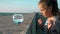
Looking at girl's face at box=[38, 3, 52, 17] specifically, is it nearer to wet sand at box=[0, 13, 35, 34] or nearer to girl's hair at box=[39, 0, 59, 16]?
girl's hair at box=[39, 0, 59, 16]

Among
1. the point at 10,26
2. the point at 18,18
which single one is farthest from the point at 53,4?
the point at 10,26

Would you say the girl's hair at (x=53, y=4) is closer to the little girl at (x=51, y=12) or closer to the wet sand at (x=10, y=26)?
the little girl at (x=51, y=12)

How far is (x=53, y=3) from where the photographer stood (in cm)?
161

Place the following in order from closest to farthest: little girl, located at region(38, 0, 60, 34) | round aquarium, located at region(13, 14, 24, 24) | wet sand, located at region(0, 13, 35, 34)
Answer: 1. little girl, located at region(38, 0, 60, 34)
2. round aquarium, located at region(13, 14, 24, 24)
3. wet sand, located at region(0, 13, 35, 34)

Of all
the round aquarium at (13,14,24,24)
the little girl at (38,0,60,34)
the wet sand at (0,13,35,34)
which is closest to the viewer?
the little girl at (38,0,60,34)

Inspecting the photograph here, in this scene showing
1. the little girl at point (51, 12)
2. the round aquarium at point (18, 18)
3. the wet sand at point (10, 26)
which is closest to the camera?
the little girl at point (51, 12)

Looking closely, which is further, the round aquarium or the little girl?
the round aquarium

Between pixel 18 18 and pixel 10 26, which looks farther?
pixel 10 26

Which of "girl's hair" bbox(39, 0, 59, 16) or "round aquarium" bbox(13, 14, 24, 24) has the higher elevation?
"girl's hair" bbox(39, 0, 59, 16)

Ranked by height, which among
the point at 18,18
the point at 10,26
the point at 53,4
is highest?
the point at 53,4

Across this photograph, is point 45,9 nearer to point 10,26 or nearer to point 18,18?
point 18,18

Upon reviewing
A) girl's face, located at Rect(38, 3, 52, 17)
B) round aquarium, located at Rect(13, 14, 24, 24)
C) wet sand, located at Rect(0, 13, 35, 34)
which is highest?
girl's face, located at Rect(38, 3, 52, 17)

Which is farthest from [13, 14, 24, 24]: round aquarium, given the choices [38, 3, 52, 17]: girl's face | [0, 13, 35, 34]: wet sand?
[38, 3, 52, 17]: girl's face

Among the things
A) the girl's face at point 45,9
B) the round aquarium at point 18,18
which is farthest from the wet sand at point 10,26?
the girl's face at point 45,9
